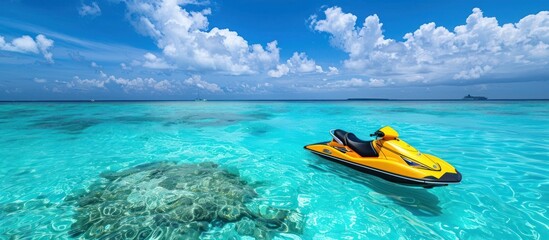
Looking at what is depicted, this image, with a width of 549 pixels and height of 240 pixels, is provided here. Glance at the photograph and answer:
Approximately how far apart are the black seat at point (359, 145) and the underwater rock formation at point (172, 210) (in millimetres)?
2524

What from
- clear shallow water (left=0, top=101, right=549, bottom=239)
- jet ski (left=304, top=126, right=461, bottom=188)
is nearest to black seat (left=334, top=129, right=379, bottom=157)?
jet ski (left=304, top=126, right=461, bottom=188)

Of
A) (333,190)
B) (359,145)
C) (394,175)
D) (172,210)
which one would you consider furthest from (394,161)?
(172,210)

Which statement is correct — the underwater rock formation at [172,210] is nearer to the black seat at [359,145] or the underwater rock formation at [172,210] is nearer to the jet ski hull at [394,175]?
the jet ski hull at [394,175]

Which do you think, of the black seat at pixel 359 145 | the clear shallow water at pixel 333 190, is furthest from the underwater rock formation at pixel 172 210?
the black seat at pixel 359 145

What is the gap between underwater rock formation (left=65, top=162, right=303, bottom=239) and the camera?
3.80m

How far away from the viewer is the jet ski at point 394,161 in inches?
182

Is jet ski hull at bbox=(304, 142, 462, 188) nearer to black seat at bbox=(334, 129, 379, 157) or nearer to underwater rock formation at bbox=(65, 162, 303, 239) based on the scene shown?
black seat at bbox=(334, 129, 379, 157)

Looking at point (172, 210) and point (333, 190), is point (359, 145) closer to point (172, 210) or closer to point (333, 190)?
point (333, 190)

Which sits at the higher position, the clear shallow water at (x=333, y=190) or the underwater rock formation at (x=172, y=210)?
the underwater rock formation at (x=172, y=210)

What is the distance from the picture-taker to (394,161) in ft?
17.0

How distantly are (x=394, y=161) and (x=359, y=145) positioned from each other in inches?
44.4

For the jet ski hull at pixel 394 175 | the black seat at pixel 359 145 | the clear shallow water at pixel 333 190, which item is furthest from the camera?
the black seat at pixel 359 145

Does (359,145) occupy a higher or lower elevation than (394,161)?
higher

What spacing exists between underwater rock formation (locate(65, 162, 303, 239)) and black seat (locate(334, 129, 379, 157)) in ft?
8.28
